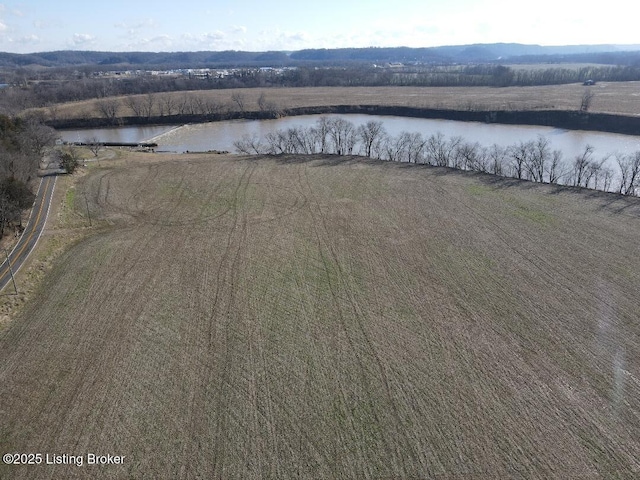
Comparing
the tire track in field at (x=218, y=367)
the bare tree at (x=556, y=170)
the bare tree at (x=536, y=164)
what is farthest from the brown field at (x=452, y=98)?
the tire track in field at (x=218, y=367)

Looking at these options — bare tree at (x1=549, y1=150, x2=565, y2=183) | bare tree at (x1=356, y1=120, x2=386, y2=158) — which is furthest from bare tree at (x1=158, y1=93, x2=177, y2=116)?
bare tree at (x1=549, y1=150, x2=565, y2=183)

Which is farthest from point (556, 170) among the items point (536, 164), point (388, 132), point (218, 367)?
point (218, 367)

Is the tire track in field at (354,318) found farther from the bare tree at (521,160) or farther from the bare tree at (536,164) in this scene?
the bare tree at (536,164)

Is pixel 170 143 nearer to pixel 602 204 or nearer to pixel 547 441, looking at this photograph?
pixel 602 204

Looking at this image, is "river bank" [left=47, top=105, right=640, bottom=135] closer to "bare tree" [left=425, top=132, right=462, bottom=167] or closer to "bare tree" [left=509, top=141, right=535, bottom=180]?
"bare tree" [left=509, top=141, right=535, bottom=180]

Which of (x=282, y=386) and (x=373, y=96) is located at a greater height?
(x=373, y=96)

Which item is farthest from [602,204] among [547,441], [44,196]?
[44,196]
